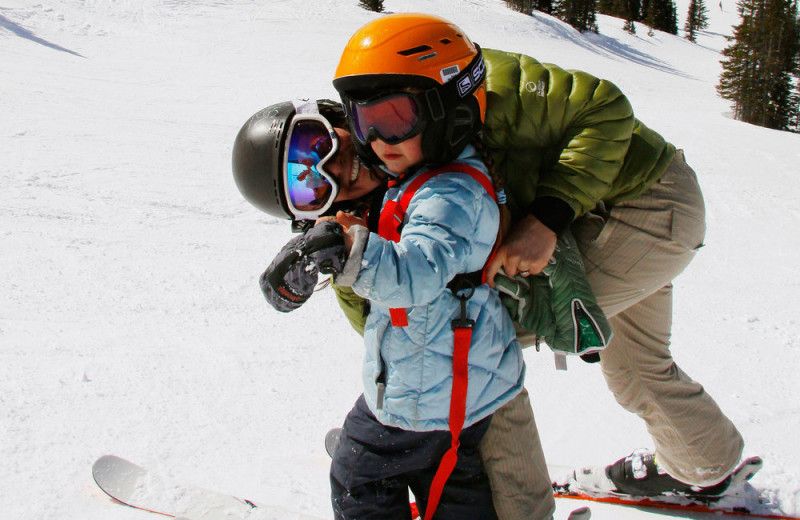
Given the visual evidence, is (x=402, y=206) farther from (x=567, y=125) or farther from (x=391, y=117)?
(x=567, y=125)

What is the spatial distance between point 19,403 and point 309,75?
1191 cm

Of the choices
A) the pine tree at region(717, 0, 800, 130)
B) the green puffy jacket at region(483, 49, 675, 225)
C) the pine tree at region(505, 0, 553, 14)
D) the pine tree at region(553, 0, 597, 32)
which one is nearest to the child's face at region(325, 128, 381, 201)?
the green puffy jacket at region(483, 49, 675, 225)

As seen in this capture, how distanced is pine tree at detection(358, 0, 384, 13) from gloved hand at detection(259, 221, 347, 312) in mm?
23574

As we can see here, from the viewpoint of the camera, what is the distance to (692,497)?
2.55 metres

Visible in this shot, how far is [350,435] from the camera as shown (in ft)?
6.19

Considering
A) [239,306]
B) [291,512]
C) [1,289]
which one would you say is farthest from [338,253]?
[1,289]

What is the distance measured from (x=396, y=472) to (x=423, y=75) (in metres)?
1.12

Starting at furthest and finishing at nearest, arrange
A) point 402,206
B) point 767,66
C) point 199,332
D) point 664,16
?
point 664,16, point 767,66, point 199,332, point 402,206

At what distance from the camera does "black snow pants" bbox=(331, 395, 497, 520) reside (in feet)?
5.98

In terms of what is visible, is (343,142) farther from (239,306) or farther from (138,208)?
(138,208)

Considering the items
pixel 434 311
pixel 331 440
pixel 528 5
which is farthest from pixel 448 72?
pixel 528 5

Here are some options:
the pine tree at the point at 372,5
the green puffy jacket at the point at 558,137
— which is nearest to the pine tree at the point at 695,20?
the pine tree at the point at 372,5

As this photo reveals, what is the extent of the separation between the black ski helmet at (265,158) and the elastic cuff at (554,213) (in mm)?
696

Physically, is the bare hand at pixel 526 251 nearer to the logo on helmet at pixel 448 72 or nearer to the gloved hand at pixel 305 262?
the logo on helmet at pixel 448 72
